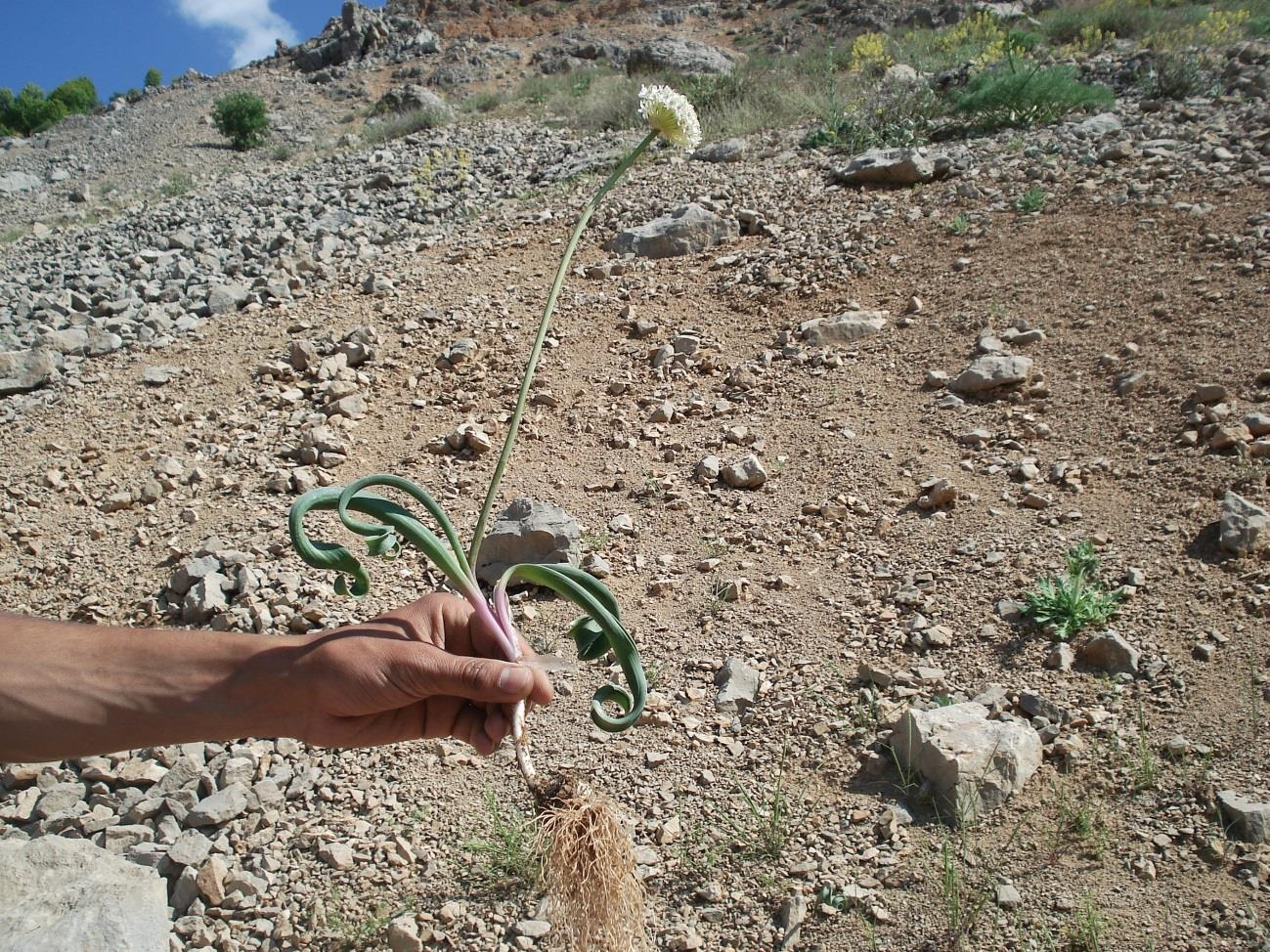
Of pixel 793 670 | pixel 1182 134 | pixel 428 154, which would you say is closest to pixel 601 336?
pixel 793 670

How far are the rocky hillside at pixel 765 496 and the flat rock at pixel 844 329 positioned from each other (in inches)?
0.6

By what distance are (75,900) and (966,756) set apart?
2.02 metres

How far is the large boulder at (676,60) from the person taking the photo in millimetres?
13367

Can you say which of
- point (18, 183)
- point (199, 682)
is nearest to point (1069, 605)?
point (199, 682)

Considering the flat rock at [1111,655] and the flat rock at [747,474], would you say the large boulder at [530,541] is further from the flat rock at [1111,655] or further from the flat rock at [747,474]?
the flat rock at [1111,655]

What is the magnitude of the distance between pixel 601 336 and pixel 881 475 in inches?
66.6

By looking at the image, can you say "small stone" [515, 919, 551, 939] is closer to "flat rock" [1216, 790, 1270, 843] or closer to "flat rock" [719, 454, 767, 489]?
"flat rock" [1216, 790, 1270, 843]

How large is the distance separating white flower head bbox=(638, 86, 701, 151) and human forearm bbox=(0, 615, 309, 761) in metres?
1.18

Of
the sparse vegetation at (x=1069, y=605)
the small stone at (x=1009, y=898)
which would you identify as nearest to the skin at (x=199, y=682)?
the small stone at (x=1009, y=898)

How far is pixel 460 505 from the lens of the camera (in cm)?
359

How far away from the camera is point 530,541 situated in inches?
126

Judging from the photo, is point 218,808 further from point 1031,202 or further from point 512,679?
point 1031,202

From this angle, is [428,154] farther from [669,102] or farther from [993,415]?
[669,102]

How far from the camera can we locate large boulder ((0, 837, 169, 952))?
1881 mm
